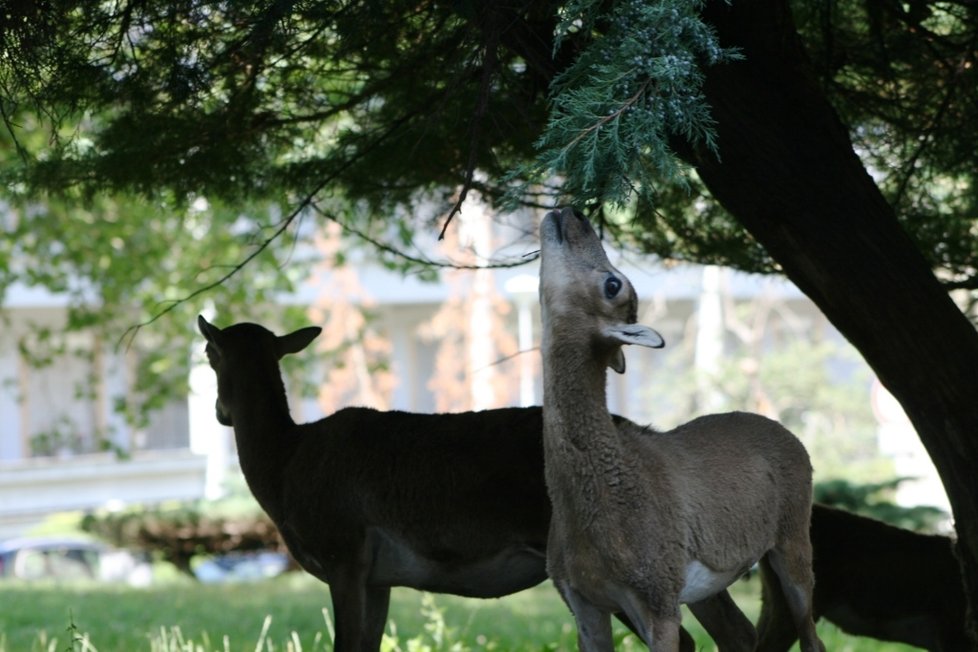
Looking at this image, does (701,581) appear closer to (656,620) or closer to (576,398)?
(656,620)

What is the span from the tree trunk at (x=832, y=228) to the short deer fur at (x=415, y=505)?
55.1 inches

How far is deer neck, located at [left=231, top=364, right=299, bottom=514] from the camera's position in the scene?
20.7 feet

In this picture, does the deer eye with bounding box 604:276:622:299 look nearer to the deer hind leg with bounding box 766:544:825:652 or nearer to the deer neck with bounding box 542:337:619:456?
the deer neck with bounding box 542:337:619:456

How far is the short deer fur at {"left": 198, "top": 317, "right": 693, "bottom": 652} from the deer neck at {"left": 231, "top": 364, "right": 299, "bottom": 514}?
44 millimetres

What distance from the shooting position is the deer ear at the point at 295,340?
6.59 m

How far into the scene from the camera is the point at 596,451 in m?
4.28

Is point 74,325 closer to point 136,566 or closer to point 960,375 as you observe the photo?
point 136,566

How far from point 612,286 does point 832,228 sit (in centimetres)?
138

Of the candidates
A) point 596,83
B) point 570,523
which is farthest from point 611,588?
point 596,83

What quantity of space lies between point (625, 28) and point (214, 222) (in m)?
13.9

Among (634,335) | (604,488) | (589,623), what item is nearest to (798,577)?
(589,623)

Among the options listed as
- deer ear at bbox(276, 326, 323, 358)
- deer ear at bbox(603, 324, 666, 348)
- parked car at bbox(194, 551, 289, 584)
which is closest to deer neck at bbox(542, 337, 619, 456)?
deer ear at bbox(603, 324, 666, 348)

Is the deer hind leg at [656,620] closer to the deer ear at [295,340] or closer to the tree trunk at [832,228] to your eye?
the tree trunk at [832,228]

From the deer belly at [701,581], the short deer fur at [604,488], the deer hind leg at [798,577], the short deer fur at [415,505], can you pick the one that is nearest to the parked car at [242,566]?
the short deer fur at [415,505]
